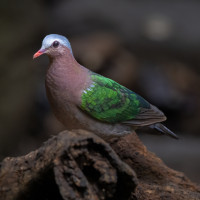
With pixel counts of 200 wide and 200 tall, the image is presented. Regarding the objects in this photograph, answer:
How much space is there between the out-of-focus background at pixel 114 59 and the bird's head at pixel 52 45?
296 cm

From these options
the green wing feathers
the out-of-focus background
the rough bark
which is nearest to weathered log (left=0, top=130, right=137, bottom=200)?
the rough bark

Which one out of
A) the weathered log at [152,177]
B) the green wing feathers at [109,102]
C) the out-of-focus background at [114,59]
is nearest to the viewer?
the weathered log at [152,177]

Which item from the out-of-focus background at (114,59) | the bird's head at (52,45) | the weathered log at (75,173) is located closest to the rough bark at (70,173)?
the weathered log at (75,173)

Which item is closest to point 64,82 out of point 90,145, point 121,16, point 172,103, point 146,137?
point 90,145

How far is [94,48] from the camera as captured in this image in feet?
20.7

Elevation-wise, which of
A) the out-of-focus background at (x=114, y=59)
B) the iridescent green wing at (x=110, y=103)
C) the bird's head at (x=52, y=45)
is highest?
the bird's head at (x=52, y=45)

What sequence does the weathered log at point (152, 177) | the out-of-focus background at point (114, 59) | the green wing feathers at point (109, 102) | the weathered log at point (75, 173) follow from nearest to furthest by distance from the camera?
1. the weathered log at point (75, 173)
2. the weathered log at point (152, 177)
3. the green wing feathers at point (109, 102)
4. the out-of-focus background at point (114, 59)

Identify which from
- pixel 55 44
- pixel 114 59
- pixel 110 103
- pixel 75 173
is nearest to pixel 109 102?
pixel 110 103

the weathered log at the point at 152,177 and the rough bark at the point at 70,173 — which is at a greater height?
the rough bark at the point at 70,173

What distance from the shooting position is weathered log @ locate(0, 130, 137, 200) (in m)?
2.12

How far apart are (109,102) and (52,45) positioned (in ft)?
1.90

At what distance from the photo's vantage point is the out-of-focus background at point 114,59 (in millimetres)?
6594

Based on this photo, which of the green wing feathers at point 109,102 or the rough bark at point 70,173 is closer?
the rough bark at point 70,173

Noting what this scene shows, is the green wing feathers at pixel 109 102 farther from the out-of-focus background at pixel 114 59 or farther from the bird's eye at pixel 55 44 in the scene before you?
the out-of-focus background at pixel 114 59
